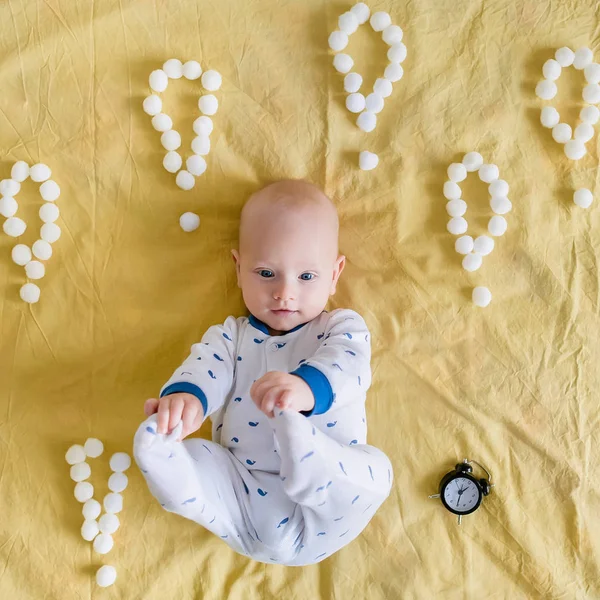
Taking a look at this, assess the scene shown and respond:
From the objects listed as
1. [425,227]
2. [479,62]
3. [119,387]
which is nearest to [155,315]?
[119,387]

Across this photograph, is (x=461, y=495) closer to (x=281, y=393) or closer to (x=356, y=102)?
(x=281, y=393)

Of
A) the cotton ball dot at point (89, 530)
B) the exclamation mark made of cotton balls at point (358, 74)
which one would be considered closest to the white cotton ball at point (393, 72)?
the exclamation mark made of cotton balls at point (358, 74)

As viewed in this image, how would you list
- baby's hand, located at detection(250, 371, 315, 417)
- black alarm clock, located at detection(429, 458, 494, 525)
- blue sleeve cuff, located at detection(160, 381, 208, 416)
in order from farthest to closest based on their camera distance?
black alarm clock, located at detection(429, 458, 494, 525), blue sleeve cuff, located at detection(160, 381, 208, 416), baby's hand, located at detection(250, 371, 315, 417)

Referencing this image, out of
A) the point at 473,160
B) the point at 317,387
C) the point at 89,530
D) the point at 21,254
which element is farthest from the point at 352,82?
the point at 89,530

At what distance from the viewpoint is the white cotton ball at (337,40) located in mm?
1324

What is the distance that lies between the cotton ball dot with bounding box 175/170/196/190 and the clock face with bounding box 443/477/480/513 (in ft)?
2.47

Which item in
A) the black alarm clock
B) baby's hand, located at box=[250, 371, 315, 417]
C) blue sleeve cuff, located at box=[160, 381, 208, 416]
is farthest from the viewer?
the black alarm clock

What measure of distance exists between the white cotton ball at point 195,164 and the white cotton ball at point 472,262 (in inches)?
21.3

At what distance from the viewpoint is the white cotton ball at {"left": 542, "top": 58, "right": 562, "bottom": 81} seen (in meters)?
1.32

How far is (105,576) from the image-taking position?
1.28 m

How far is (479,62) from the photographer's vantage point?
4.39ft

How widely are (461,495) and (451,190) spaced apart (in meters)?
0.58

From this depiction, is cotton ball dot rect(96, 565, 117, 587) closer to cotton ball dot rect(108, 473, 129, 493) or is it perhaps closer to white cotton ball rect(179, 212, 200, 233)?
cotton ball dot rect(108, 473, 129, 493)

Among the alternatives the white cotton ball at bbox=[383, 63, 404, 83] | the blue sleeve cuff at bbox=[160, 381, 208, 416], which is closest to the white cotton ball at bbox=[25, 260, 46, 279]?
the blue sleeve cuff at bbox=[160, 381, 208, 416]
